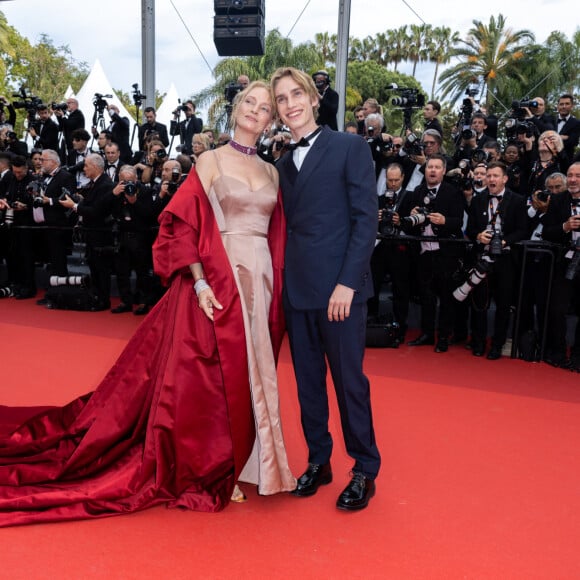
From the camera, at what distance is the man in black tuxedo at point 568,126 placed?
237 inches

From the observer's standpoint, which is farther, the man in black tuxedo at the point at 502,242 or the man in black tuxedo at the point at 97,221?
the man in black tuxedo at the point at 97,221

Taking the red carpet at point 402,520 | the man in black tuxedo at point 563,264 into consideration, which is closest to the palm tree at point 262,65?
the man in black tuxedo at point 563,264

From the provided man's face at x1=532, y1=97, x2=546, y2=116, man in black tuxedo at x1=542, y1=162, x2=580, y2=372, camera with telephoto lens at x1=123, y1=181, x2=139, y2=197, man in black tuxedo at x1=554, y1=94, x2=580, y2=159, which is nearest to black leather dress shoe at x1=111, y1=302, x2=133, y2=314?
camera with telephoto lens at x1=123, y1=181, x2=139, y2=197

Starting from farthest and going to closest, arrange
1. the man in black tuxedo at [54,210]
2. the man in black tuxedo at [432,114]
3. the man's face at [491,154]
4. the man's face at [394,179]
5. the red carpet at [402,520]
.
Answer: the man in black tuxedo at [54,210] < the man in black tuxedo at [432,114] < the man's face at [491,154] < the man's face at [394,179] < the red carpet at [402,520]

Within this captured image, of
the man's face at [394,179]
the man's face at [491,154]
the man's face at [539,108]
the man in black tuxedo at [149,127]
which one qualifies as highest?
the man's face at [539,108]

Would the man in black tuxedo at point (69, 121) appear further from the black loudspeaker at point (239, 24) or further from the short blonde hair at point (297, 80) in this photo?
the short blonde hair at point (297, 80)

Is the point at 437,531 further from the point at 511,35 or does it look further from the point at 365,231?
the point at 511,35

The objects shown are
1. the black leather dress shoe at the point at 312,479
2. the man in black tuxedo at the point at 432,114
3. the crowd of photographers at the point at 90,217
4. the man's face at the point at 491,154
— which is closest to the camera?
the black leather dress shoe at the point at 312,479

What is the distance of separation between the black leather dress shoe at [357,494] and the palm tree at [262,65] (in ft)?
63.1

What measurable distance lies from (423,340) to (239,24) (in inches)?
226

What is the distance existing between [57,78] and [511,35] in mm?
20136

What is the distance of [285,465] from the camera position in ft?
7.99

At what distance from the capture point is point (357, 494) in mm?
2379

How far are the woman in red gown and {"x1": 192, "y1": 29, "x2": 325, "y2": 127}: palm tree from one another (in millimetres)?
18871
